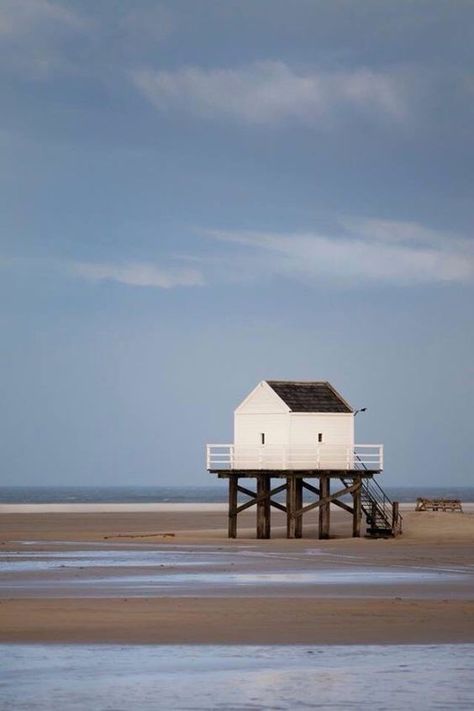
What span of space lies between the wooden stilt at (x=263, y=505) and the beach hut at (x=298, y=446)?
0.05 m

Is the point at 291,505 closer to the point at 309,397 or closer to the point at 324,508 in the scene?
the point at 324,508

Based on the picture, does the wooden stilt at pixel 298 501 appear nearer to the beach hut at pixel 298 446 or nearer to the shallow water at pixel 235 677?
the beach hut at pixel 298 446

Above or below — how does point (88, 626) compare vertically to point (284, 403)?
below

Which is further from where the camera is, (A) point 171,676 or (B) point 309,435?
(B) point 309,435

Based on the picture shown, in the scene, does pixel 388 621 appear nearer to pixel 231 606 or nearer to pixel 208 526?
pixel 231 606

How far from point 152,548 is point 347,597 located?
21823mm

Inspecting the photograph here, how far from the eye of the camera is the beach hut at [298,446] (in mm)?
54594

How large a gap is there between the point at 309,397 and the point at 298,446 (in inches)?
81.7

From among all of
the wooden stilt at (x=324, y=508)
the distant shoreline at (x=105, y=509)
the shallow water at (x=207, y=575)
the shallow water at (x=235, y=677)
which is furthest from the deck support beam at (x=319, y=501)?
the distant shoreline at (x=105, y=509)

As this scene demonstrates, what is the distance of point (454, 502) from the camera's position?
71750 millimetres

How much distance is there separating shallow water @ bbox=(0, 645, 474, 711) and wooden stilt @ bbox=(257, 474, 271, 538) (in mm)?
35109

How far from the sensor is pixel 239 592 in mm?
30641

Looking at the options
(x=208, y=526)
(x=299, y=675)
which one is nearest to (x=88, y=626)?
(x=299, y=675)

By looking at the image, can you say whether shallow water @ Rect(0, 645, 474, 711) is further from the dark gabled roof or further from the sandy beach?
the dark gabled roof
